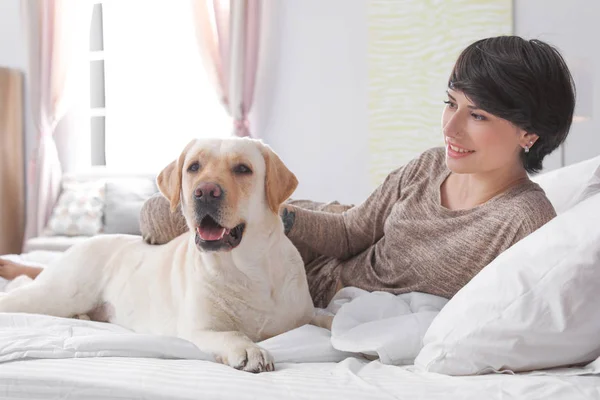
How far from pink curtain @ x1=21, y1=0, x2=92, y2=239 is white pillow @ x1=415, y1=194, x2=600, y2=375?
5191 millimetres

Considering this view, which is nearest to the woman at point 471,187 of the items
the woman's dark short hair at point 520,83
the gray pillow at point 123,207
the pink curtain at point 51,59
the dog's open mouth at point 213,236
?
the woman's dark short hair at point 520,83

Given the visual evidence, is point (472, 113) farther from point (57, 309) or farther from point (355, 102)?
point (355, 102)

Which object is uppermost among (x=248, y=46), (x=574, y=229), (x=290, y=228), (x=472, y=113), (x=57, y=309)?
(x=248, y=46)

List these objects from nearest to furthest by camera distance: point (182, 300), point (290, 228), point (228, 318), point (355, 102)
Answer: point (228, 318), point (182, 300), point (290, 228), point (355, 102)

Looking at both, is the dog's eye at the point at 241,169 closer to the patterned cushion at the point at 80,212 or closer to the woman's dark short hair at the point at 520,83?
the woman's dark short hair at the point at 520,83

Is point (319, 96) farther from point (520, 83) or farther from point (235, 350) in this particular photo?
point (235, 350)

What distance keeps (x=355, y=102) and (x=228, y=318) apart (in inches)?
147

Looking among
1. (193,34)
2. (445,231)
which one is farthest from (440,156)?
(193,34)

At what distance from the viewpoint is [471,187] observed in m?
1.77

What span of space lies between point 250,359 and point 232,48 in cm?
429

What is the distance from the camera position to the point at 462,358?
1159 mm

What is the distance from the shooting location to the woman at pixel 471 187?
159cm

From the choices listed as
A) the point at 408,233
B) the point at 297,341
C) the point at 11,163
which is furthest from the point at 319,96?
the point at 297,341

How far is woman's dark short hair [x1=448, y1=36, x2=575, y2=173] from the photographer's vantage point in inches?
62.5
